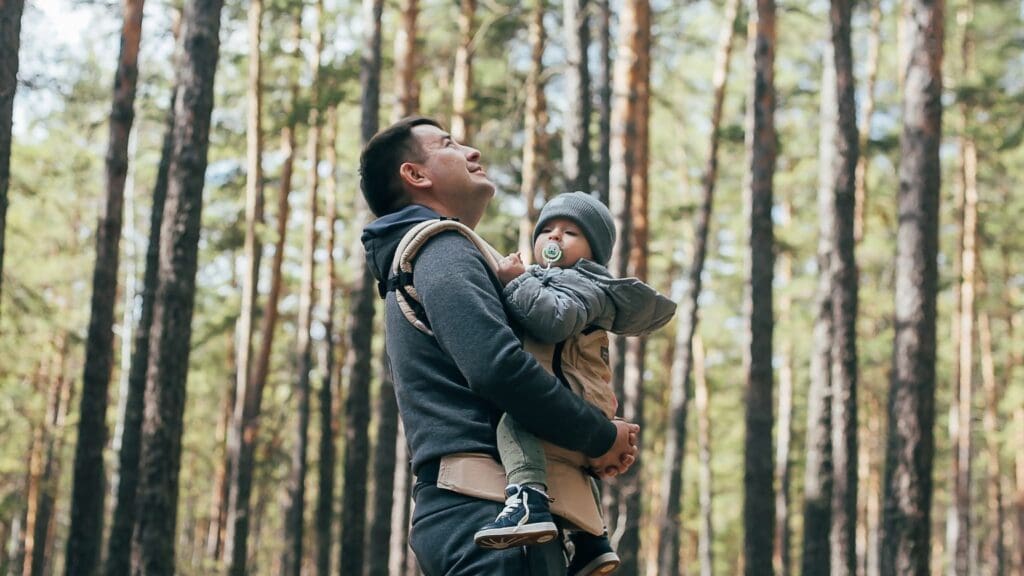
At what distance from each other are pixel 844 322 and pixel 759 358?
49.6 inches

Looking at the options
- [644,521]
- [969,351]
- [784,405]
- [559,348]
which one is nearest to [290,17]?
[784,405]

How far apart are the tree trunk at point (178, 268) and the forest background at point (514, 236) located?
1.5 inches

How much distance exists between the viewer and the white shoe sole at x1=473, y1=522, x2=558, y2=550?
8.27 ft

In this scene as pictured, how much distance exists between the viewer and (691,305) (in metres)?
19.1

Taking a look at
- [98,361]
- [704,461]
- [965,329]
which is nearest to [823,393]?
[98,361]

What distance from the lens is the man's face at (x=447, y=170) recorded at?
10.1ft

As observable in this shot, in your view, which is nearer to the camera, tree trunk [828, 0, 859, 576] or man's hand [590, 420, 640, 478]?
man's hand [590, 420, 640, 478]

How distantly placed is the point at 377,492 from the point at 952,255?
2119 centimetres

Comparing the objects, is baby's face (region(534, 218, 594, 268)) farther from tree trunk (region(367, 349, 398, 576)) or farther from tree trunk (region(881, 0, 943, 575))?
tree trunk (region(367, 349, 398, 576))

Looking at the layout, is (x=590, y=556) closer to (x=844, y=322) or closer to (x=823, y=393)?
(x=844, y=322)

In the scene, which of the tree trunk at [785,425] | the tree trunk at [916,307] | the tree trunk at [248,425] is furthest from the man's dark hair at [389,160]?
the tree trunk at [785,425]

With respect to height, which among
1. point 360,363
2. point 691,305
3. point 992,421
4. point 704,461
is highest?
point 691,305

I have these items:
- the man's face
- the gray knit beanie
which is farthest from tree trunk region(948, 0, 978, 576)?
the man's face

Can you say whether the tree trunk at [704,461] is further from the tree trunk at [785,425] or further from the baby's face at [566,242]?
the baby's face at [566,242]
